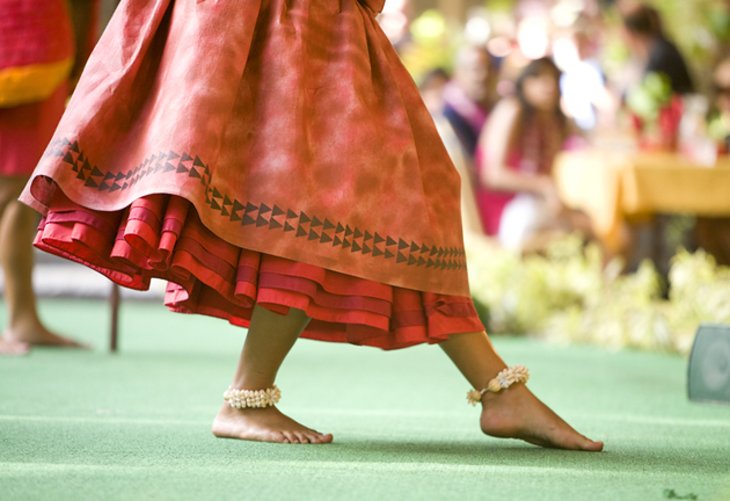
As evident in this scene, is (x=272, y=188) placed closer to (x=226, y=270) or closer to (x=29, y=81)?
(x=226, y=270)

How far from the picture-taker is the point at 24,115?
3.42 meters

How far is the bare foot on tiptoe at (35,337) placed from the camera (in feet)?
11.8

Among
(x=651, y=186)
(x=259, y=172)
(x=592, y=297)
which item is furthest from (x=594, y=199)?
(x=259, y=172)

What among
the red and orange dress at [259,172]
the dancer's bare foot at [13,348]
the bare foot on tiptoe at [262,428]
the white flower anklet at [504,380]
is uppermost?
the red and orange dress at [259,172]

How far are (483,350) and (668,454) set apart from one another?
332mm

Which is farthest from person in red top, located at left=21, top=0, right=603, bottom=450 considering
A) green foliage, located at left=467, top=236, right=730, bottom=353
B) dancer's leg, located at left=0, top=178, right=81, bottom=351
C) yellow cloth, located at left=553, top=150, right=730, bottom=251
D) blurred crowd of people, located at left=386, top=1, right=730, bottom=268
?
blurred crowd of people, located at left=386, top=1, right=730, bottom=268

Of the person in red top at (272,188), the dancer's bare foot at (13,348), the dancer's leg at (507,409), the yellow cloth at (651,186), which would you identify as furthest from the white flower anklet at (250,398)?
the yellow cloth at (651,186)

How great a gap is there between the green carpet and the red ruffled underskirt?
0.21 m

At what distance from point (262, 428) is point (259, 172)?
41cm

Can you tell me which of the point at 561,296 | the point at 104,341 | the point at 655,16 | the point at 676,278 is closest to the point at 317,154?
the point at 104,341

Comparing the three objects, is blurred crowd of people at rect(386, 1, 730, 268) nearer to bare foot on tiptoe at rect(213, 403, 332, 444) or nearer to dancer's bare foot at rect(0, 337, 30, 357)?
dancer's bare foot at rect(0, 337, 30, 357)

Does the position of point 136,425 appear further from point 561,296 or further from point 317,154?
point 561,296

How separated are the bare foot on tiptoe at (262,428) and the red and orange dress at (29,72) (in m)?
1.65

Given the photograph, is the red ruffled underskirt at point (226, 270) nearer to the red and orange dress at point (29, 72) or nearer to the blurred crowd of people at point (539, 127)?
the red and orange dress at point (29, 72)
